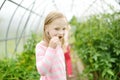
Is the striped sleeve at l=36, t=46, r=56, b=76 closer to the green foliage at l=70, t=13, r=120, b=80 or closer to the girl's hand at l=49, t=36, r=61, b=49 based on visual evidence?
the girl's hand at l=49, t=36, r=61, b=49

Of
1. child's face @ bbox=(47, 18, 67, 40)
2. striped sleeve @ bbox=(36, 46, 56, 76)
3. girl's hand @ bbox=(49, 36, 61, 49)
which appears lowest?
striped sleeve @ bbox=(36, 46, 56, 76)

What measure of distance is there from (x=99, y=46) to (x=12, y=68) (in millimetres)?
2212

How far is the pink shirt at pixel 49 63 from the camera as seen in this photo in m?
2.50

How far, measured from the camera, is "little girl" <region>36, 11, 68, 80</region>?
250 cm

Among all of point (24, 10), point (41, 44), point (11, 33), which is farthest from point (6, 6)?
point (41, 44)

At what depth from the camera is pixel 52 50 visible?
8.23 feet

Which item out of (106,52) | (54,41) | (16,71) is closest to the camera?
(54,41)

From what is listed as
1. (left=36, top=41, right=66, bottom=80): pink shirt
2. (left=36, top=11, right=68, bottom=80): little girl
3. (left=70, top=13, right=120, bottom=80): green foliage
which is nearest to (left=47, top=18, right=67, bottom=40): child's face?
(left=36, top=11, right=68, bottom=80): little girl


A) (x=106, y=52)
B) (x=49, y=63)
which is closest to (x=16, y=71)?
(x=106, y=52)

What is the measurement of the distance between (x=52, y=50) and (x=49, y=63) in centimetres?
12

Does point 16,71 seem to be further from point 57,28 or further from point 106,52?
point 57,28

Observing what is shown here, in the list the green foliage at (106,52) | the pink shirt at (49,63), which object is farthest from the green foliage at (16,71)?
the pink shirt at (49,63)

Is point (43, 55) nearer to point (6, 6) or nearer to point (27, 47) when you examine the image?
point (6, 6)

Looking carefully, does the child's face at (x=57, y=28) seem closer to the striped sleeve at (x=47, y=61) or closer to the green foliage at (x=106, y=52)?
the striped sleeve at (x=47, y=61)
